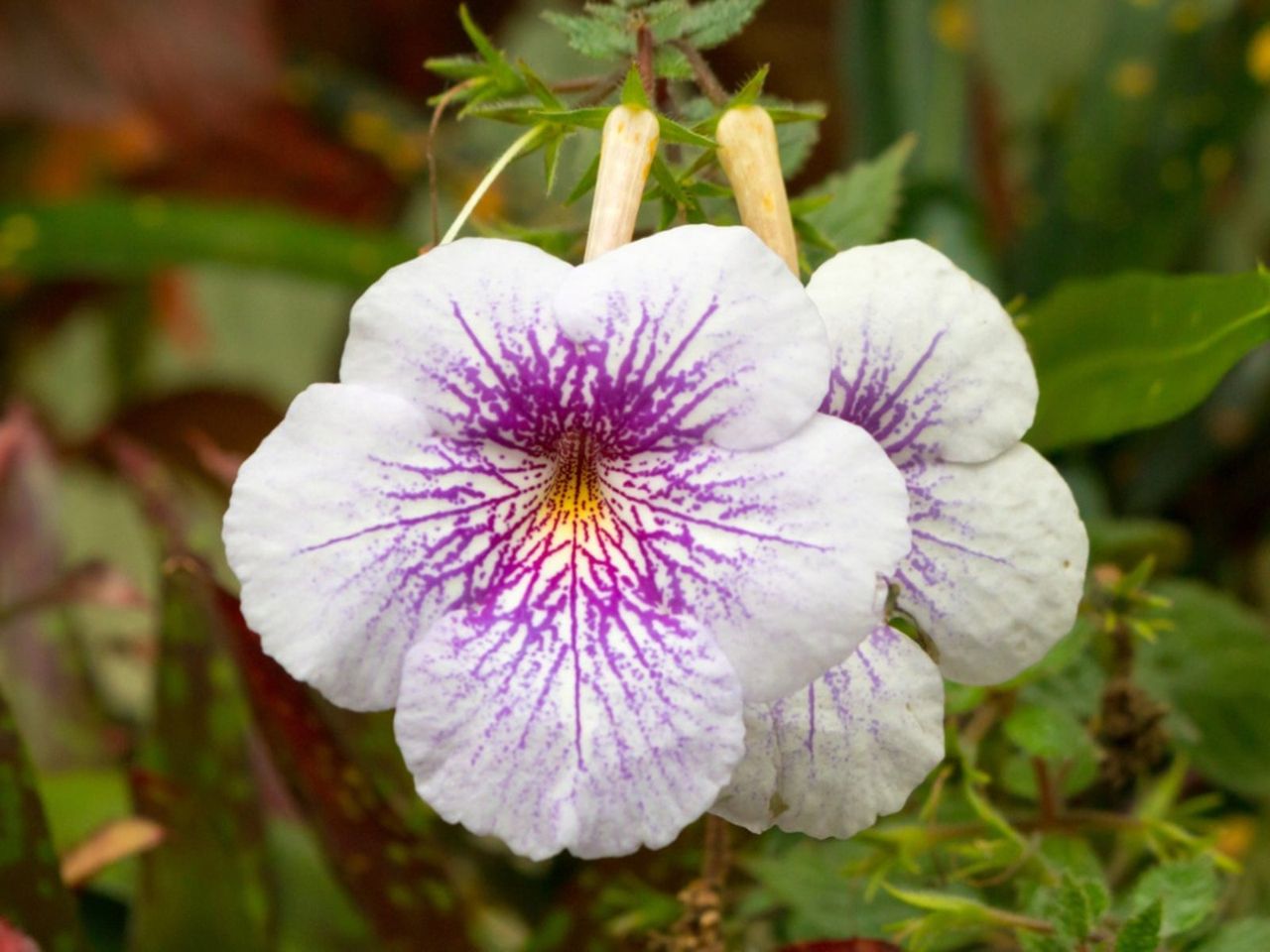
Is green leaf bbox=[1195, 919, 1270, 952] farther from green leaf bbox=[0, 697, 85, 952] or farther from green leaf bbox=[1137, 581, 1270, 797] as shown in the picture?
green leaf bbox=[0, 697, 85, 952]

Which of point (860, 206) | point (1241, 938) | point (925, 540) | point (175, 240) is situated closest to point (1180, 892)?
point (1241, 938)

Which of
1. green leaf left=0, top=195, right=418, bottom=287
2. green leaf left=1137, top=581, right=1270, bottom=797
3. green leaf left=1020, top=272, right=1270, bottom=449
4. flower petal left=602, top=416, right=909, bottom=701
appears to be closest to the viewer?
flower petal left=602, top=416, right=909, bottom=701

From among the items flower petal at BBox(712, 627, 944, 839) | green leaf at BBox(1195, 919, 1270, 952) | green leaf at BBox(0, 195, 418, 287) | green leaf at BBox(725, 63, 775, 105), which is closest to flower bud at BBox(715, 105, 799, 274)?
green leaf at BBox(725, 63, 775, 105)

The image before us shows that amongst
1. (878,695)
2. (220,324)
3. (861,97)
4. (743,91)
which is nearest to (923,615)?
(878,695)

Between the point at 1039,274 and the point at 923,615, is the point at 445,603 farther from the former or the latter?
the point at 1039,274

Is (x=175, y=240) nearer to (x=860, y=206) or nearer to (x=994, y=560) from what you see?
(x=860, y=206)

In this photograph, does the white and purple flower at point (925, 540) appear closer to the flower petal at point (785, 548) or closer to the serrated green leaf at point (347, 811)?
the flower petal at point (785, 548)

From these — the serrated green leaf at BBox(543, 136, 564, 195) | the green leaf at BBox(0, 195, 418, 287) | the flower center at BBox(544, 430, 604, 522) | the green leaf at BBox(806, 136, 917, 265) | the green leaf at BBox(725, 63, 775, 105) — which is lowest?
the green leaf at BBox(0, 195, 418, 287)
